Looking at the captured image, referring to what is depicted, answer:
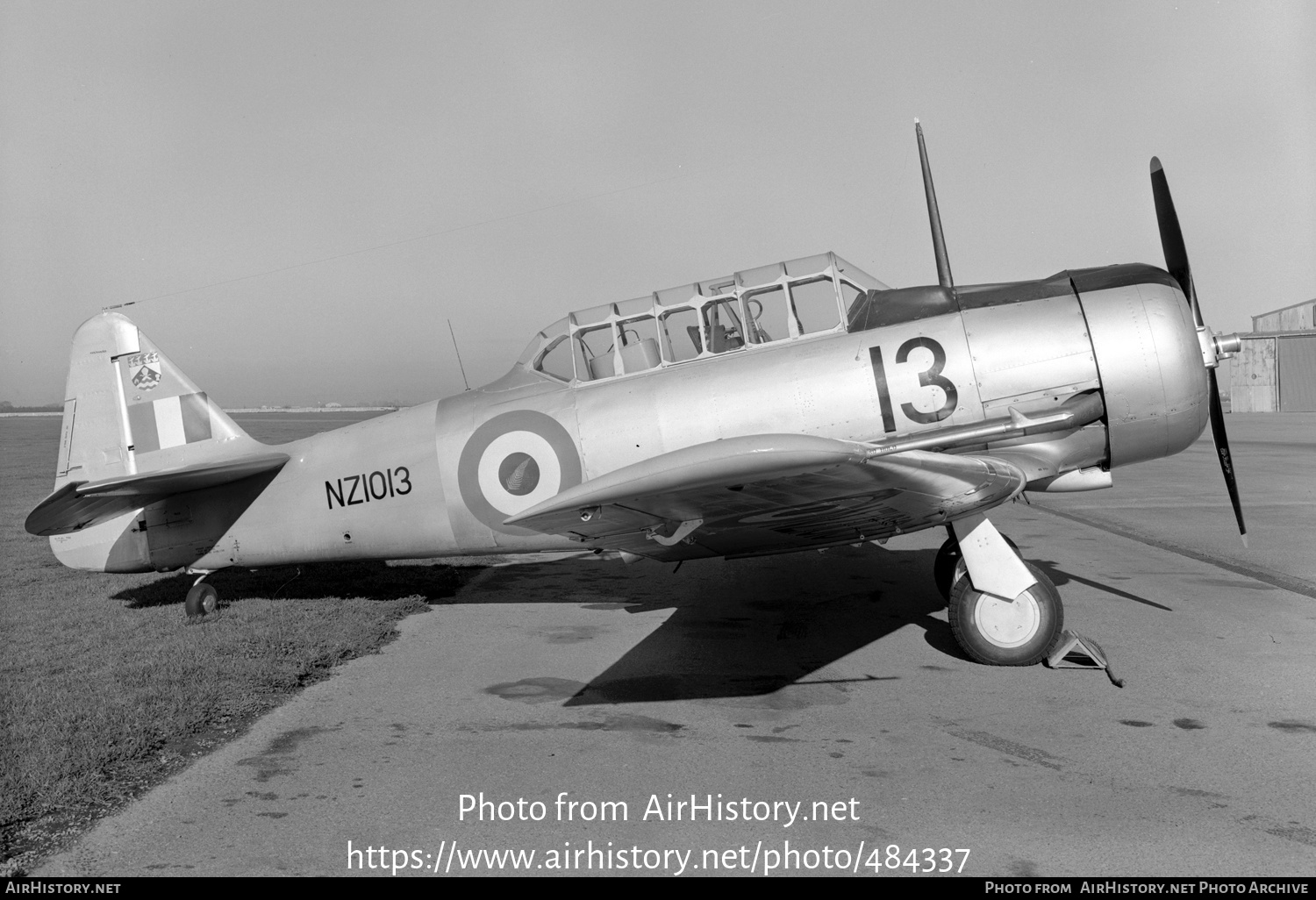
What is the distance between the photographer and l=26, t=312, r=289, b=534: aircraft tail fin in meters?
7.67

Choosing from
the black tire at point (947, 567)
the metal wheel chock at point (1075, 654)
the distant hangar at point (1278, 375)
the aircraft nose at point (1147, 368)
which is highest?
the aircraft nose at point (1147, 368)

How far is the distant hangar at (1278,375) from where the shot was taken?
3888cm

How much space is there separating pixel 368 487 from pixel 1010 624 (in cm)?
478

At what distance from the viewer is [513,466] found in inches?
250

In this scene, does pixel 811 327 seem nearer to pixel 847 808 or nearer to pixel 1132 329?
pixel 1132 329

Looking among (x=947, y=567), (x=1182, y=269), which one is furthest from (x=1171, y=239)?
(x=947, y=567)

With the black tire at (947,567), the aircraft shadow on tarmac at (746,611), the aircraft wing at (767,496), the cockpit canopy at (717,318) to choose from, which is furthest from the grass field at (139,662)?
the black tire at (947,567)

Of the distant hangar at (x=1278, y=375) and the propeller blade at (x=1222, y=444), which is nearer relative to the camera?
the propeller blade at (x=1222, y=444)

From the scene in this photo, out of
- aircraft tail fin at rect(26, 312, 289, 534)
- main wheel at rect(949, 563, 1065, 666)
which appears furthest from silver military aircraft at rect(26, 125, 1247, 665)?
aircraft tail fin at rect(26, 312, 289, 534)

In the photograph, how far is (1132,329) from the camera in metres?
5.50

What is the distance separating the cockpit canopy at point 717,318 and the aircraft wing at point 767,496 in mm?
1330

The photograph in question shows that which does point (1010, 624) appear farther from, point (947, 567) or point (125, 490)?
point (125, 490)

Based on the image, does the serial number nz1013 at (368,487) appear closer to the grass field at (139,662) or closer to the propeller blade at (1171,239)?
the grass field at (139,662)
